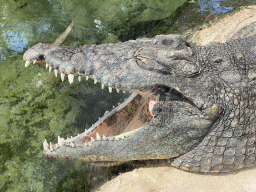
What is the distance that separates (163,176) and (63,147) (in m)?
1.28

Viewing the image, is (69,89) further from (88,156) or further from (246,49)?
(246,49)

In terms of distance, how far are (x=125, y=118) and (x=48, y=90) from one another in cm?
165

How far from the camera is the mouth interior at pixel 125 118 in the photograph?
3084mm

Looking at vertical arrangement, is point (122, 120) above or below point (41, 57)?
below

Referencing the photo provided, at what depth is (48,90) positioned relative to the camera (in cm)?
411

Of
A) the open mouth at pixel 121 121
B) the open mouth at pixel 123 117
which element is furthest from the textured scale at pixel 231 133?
the open mouth at pixel 121 121

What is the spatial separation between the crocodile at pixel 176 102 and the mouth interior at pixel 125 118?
28cm

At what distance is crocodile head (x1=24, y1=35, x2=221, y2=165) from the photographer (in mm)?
2656

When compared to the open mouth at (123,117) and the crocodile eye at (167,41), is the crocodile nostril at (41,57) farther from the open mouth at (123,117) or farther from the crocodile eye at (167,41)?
the crocodile eye at (167,41)

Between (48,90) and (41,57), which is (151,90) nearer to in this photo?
(41,57)

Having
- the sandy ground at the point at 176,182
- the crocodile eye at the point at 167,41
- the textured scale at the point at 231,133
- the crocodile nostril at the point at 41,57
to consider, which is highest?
the crocodile eye at the point at 167,41

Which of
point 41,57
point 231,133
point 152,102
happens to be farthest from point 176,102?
point 41,57

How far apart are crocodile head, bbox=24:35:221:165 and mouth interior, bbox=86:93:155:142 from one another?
0.81 ft

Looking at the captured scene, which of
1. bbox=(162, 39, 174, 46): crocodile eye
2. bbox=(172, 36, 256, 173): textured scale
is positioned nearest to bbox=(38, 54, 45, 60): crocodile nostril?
bbox=(162, 39, 174, 46): crocodile eye
